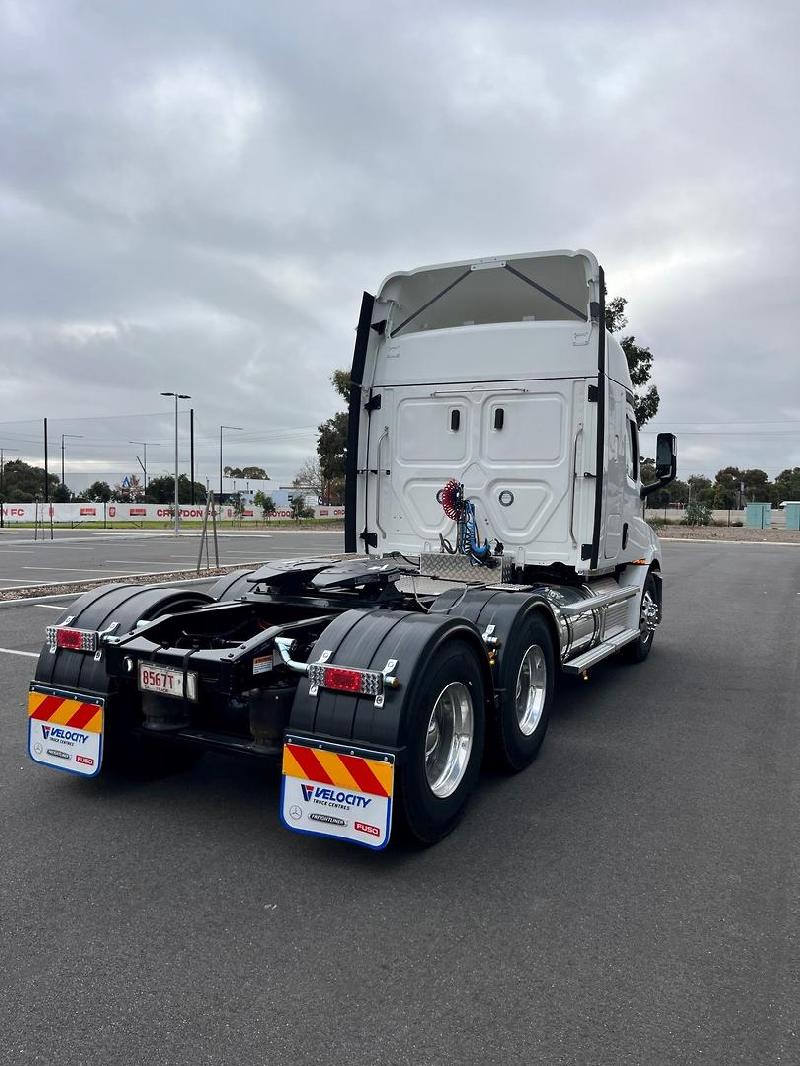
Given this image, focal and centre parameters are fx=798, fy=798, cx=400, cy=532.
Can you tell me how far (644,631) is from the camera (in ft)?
27.5

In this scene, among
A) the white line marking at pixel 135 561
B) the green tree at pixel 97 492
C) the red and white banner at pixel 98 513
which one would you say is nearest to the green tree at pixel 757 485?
the red and white banner at pixel 98 513

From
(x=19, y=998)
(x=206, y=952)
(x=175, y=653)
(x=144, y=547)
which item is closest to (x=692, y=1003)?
(x=206, y=952)

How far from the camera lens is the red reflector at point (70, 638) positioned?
4.50 metres

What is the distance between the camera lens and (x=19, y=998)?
2.66 m

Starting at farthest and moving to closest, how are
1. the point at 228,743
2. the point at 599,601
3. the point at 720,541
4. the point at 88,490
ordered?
1. the point at 88,490
2. the point at 720,541
3. the point at 599,601
4. the point at 228,743

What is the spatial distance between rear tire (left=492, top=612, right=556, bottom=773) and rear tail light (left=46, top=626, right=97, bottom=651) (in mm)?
2330

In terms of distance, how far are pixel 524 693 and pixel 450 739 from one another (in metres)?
1.09

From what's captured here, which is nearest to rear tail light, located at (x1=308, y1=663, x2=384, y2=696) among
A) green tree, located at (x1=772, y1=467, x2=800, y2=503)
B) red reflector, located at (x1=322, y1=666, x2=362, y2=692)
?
red reflector, located at (x1=322, y1=666, x2=362, y2=692)

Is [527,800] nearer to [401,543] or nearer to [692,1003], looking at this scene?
[692,1003]

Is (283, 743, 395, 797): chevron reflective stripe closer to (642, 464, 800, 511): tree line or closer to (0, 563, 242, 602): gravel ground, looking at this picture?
(0, 563, 242, 602): gravel ground

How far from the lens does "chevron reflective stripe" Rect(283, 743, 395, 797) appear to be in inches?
137

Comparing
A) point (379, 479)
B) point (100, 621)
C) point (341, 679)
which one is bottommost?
point (341, 679)

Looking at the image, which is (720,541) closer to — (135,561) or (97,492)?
(135,561)

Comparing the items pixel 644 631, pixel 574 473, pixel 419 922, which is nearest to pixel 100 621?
pixel 419 922
